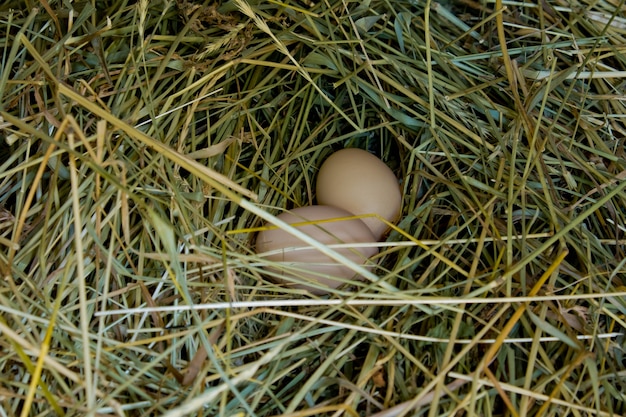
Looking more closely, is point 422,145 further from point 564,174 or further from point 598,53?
point 598,53

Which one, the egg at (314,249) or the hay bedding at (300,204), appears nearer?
the hay bedding at (300,204)

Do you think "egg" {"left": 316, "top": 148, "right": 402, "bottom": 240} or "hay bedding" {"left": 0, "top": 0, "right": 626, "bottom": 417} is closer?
"hay bedding" {"left": 0, "top": 0, "right": 626, "bottom": 417}

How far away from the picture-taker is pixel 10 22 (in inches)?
33.9

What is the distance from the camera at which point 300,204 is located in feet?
3.32

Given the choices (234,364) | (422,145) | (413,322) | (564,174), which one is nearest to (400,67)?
(422,145)

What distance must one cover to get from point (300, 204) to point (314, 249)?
0.19 m

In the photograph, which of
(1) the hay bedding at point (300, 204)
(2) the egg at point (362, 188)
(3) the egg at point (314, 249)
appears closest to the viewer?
(1) the hay bedding at point (300, 204)

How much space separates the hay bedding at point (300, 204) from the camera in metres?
0.70

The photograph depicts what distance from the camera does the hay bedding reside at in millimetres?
698

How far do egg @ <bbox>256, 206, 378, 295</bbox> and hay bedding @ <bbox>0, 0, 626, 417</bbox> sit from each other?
0.03m

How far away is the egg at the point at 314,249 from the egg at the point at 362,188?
0.05m

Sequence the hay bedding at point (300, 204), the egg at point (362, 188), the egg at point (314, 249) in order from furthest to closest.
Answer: the egg at point (362, 188) < the egg at point (314, 249) < the hay bedding at point (300, 204)

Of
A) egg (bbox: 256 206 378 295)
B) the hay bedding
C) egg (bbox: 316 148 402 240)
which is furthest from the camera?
egg (bbox: 316 148 402 240)

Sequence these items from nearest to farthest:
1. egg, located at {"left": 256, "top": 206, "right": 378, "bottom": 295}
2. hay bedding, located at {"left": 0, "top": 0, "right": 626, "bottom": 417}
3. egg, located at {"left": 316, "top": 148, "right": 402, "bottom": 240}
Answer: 1. hay bedding, located at {"left": 0, "top": 0, "right": 626, "bottom": 417}
2. egg, located at {"left": 256, "top": 206, "right": 378, "bottom": 295}
3. egg, located at {"left": 316, "top": 148, "right": 402, "bottom": 240}
